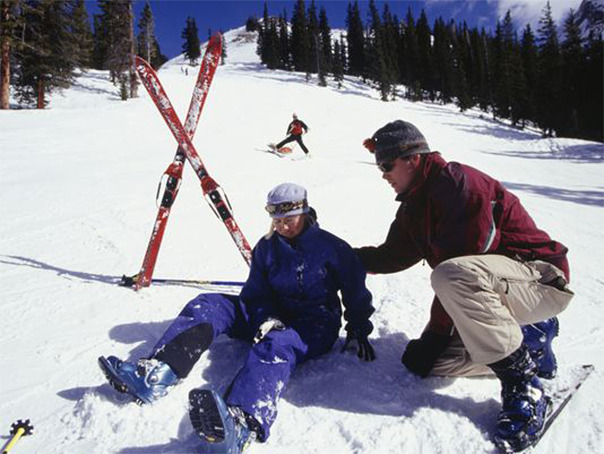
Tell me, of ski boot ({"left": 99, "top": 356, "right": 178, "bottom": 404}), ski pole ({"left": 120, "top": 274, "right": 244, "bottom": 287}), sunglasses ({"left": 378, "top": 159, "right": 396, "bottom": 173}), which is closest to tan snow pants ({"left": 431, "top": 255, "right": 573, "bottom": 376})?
sunglasses ({"left": 378, "top": 159, "right": 396, "bottom": 173})

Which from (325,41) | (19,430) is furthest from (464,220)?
(325,41)

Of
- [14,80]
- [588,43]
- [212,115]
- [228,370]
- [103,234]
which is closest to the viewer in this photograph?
[228,370]

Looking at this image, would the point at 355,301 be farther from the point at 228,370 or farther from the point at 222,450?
the point at 222,450

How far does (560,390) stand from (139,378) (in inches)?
91.8

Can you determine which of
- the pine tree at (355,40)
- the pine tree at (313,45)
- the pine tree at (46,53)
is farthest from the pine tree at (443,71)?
the pine tree at (46,53)

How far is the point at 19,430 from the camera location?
1891mm

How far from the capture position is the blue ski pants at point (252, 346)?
1.88 metres

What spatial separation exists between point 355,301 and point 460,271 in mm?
804

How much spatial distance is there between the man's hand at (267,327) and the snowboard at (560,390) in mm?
1281

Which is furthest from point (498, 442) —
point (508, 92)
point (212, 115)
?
point (508, 92)

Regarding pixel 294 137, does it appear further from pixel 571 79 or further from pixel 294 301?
pixel 571 79

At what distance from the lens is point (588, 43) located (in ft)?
124

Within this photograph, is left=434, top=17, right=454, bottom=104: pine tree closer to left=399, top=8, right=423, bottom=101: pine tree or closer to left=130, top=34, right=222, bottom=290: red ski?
left=399, top=8, right=423, bottom=101: pine tree

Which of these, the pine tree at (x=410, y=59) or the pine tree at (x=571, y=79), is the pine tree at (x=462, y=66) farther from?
the pine tree at (x=571, y=79)
